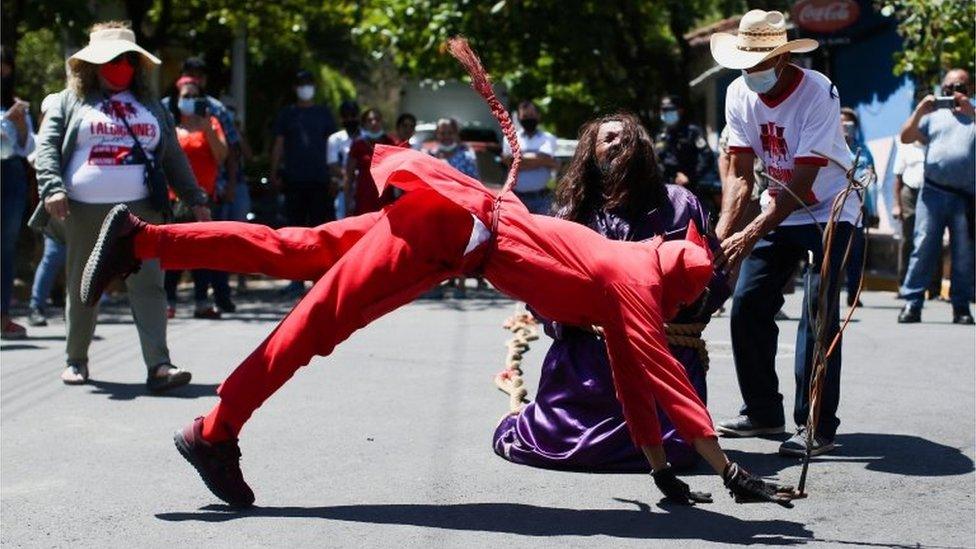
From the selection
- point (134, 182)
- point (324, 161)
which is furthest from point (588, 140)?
point (324, 161)

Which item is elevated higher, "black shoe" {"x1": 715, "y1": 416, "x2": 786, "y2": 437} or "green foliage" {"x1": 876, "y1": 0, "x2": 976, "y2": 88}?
"green foliage" {"x1": 876, "y1": 0, "x2": 976, "y2": 88}

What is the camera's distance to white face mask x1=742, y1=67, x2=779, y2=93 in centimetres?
709

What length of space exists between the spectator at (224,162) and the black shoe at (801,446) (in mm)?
6908

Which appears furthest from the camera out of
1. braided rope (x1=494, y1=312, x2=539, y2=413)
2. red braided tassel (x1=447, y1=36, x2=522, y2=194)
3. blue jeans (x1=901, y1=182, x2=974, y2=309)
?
blue jeans (x1=901, y1=182, x2=974, y2=309)

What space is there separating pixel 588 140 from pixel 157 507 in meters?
2.28

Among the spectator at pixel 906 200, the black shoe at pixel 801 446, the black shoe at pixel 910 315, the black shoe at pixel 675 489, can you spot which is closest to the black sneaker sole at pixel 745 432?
the black shoe at pixel 801 446

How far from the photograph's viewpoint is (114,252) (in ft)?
20.2

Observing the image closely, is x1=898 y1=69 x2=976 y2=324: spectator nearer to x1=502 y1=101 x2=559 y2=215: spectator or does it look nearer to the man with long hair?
x1=502 y1=101 x2=559 y2=215: spectator

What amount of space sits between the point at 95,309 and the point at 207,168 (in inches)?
144

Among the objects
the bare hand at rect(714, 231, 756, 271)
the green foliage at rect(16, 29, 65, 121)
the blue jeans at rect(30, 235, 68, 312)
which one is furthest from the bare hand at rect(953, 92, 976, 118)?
the green foliage at rect(16, 29, 65, 121)

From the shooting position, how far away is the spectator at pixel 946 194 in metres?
12.8

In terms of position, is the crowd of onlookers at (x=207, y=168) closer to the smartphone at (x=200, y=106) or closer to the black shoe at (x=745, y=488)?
the smartphone at (x=200, y=106)

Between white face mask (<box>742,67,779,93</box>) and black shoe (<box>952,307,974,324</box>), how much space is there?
20.7ft

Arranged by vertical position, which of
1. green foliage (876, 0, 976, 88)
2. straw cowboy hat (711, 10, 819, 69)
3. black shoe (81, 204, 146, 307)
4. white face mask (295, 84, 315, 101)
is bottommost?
black shoe (81, 204, 146, 307)
